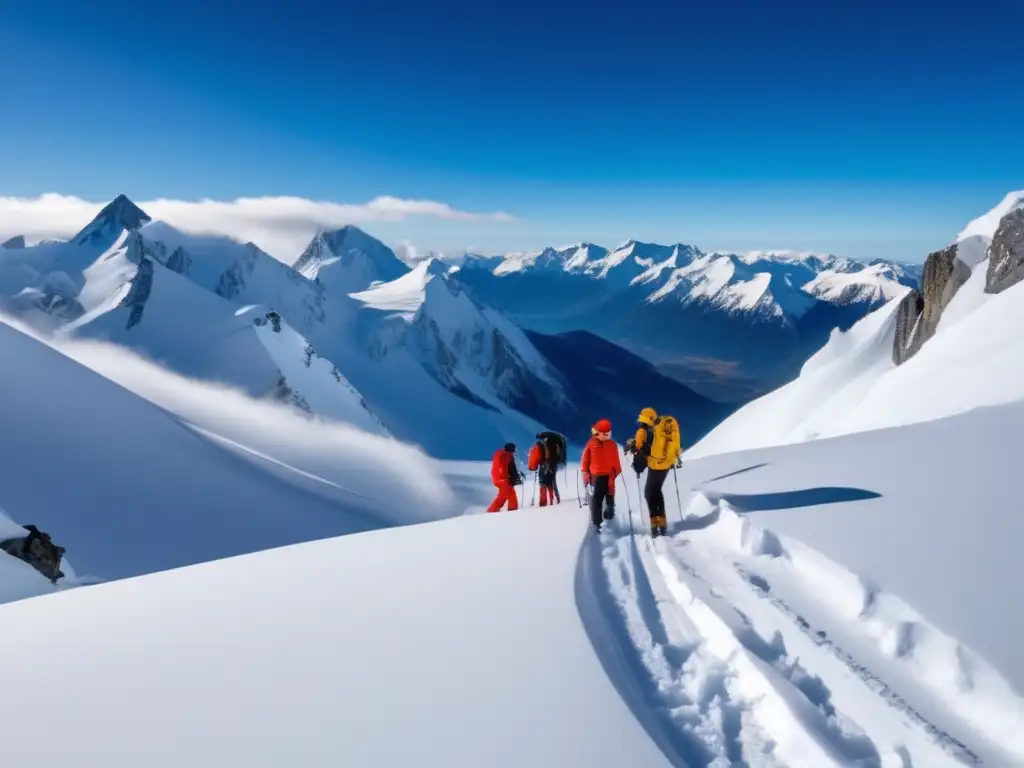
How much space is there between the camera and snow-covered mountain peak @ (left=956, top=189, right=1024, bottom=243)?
44312mm

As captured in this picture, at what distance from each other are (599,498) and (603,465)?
2.13 ft

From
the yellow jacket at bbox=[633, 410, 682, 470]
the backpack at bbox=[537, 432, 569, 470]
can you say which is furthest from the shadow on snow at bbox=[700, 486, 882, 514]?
the backpack at bbox=[537, 432, 569, 470]

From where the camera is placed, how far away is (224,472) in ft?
118

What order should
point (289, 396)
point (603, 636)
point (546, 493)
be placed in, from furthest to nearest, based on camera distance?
point (289, 396) → point (546, 493) → point (603, 636)

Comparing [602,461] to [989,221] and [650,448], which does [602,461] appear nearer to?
[650,448]

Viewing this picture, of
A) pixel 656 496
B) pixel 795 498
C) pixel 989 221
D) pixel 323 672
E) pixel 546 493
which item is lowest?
pixel 546 493

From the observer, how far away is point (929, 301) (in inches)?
1810

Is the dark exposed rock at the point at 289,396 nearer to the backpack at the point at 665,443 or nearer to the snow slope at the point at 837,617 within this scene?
the backpack at the point at 665,443

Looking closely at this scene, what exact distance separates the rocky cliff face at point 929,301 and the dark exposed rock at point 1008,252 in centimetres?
561

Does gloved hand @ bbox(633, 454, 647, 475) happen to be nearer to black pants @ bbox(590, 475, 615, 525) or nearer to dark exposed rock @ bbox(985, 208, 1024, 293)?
black pants @ bbox(590, 475, 615, 525)

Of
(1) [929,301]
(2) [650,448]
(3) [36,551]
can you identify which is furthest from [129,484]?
(1) [929,301]

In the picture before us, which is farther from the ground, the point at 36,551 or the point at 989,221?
the point at 989,221

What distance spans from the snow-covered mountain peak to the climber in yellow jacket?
48.6m

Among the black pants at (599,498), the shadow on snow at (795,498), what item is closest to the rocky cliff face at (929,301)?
the shadow on snow at (795,498)
